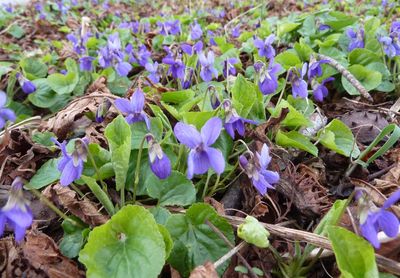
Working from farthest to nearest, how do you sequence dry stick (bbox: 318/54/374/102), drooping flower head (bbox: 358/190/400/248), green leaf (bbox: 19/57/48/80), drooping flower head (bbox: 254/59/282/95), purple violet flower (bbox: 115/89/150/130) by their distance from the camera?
green leaf (bbox: 19/57/48/80)
dry stick (bbox: 318/54/374/102)
drooping flower head (bbox: 254/59/282/95)
purple violet flower (bbox: 115/89/150/130)
drooping flower head (bbox: 358/190/400/248)

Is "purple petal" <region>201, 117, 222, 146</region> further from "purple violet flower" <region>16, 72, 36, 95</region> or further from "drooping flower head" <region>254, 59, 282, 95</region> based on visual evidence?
"purple violet flower" <region>16, 72, 36, 95</region>

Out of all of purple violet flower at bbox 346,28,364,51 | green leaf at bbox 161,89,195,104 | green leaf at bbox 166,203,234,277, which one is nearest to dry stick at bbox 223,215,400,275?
green leaf at bbox 166,203,234,277

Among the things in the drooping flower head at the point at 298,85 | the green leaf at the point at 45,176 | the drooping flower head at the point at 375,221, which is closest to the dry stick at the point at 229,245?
the drooping flower head at the point at 375,221

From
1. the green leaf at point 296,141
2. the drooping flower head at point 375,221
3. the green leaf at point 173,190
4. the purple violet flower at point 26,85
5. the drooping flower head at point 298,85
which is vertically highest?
the drooping flower head at point 375,221

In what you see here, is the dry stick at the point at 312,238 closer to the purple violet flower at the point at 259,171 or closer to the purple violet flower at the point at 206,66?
the purple violet flower at the point at 259,171

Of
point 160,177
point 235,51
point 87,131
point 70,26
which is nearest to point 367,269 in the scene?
point 160,177

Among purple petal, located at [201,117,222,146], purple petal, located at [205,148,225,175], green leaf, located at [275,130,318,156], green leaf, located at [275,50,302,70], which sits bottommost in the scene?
green leaf, located at [275,50,302,70]

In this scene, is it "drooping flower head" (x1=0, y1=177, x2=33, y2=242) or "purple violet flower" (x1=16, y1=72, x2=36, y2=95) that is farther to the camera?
"purple violet flower" (x1=16, y1=72, x2=36, y2=95)
